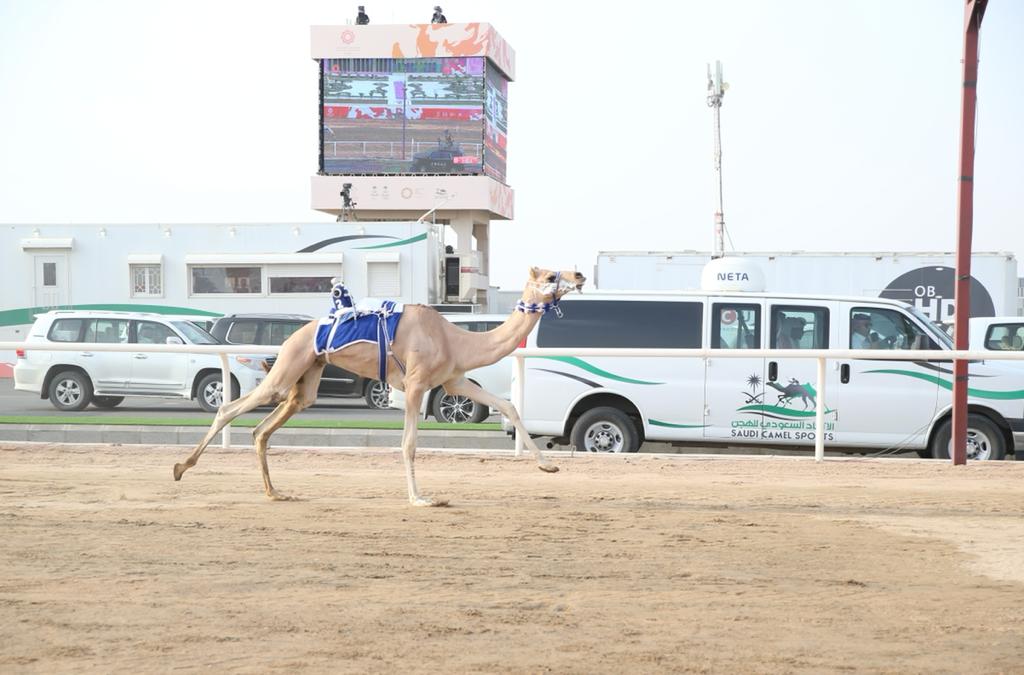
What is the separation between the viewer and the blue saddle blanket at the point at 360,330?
9.45 metres

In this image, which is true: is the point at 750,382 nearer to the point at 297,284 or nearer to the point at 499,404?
the point at 499,404

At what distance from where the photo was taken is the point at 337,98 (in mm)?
62250

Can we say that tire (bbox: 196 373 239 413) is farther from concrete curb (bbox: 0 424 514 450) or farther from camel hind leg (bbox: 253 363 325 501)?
camel hind leg (bbox: 253 363 325 501)

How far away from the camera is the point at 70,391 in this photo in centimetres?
1750

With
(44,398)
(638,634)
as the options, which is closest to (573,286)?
(638,634)

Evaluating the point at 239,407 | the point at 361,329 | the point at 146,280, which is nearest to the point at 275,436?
the point at 239,407

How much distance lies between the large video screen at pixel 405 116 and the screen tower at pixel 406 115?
A: 54 millimetres

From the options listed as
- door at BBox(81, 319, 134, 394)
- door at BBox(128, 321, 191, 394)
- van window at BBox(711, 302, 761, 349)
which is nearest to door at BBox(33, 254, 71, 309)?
door at BBox(81, 319, 134, 394)

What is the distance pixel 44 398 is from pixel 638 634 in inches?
569

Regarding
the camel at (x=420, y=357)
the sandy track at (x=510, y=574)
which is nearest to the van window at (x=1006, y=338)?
the sandy track at (x=510, y=574)

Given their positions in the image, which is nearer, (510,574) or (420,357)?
(510,574)

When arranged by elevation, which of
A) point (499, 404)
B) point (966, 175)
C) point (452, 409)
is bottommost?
point (452, 409)

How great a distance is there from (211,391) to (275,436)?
4.15m

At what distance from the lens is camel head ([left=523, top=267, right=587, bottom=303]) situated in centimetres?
932
